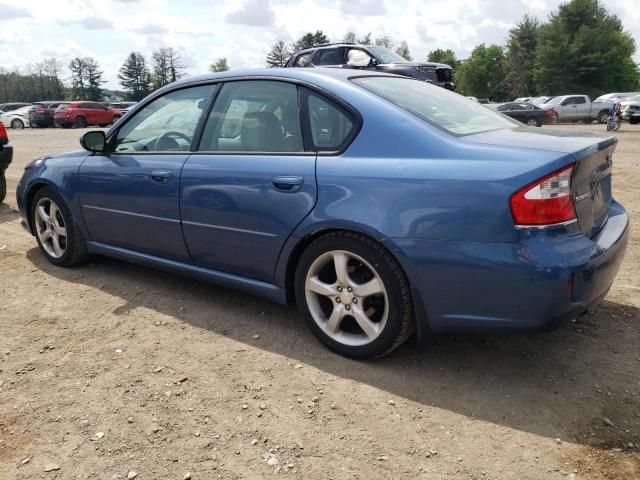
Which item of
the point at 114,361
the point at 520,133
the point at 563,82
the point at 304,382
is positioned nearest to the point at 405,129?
the point at 520,133

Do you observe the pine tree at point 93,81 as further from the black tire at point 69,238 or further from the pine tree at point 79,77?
the black tire at point 69,238

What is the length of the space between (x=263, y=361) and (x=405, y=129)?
58.0 inches

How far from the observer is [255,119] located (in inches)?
139

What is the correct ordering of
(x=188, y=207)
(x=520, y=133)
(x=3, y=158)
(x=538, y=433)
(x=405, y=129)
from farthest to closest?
(x=3, y=158), (x=188, y=207), (x=520, y=133), (x=405, y=129), (x=538, y=433)

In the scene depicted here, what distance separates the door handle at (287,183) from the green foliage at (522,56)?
70.7 m

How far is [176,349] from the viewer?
11.0 ft

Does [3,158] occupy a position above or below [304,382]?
above

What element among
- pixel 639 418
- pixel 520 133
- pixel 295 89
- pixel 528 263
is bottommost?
pixel 639 418

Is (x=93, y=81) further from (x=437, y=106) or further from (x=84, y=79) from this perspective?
(x=437, y=106)

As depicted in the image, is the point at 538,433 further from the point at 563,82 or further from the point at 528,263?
the point at 563,82

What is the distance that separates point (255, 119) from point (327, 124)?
0.53m

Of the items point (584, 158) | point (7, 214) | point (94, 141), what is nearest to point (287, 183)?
point (584, 158)

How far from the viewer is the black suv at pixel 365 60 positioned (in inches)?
565

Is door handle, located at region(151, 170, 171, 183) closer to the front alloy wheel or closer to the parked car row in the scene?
the front alloy wheel
